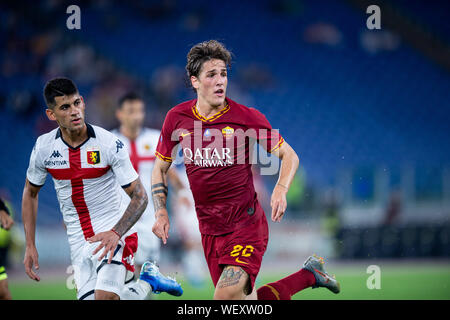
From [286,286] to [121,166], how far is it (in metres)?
1.83

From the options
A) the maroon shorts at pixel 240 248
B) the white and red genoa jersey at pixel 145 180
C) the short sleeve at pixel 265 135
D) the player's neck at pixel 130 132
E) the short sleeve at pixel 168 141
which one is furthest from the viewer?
the player's neck at pixel 130 132

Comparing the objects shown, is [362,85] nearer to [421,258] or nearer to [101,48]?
[421,258]

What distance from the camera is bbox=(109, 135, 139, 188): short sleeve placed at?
490 centimetres

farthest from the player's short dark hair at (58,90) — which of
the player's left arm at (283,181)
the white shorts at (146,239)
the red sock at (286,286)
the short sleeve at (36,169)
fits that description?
the red sock at (286,286)

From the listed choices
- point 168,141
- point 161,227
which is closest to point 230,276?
point 161,227

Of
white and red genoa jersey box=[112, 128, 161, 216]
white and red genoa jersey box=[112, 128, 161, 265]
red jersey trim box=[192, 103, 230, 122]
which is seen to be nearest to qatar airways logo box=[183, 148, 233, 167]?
red jersey trim box=[192, 103, 230, 122]

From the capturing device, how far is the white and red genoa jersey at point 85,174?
491cm

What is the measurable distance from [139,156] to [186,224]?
11.5 ft

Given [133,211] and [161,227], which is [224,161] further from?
[133,211]

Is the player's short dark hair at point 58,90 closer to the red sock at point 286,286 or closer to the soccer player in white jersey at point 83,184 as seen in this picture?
the soccer player in white jersey at point 83,184

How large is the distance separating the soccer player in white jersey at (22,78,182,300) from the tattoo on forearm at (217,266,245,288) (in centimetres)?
92

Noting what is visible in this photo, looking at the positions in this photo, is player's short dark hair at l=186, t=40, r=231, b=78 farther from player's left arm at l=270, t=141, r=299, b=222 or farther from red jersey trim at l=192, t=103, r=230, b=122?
player's left arm at l=270, t=141, r=299, b=222

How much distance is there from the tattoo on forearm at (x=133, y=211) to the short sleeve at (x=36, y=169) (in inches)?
32.2

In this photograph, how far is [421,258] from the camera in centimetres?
1340
